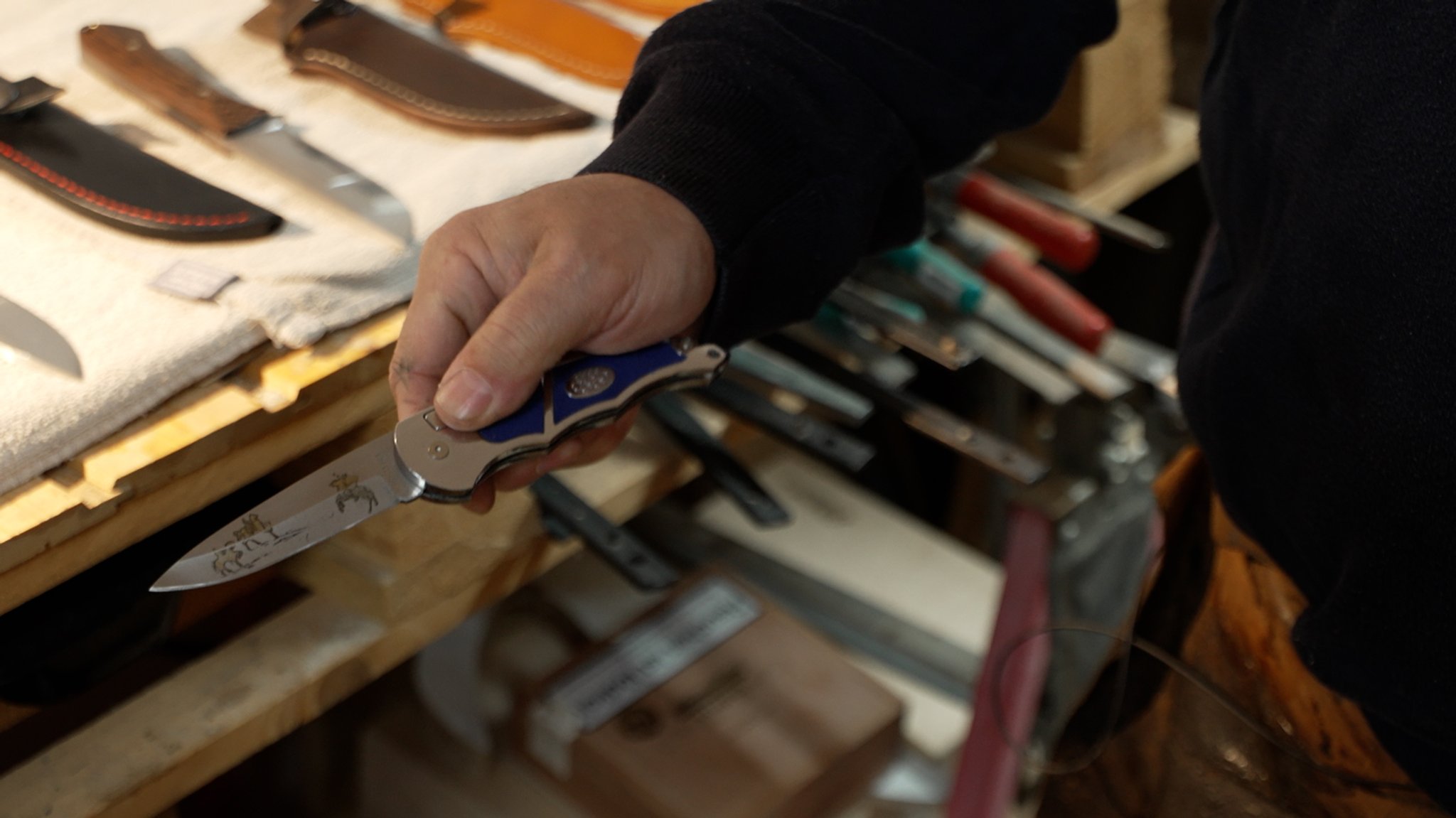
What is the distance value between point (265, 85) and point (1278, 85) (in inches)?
22.1

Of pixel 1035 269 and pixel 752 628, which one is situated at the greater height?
pixel 1035 269

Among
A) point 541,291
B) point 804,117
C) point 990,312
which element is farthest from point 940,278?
point 541,291

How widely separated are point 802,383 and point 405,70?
1.00 ft

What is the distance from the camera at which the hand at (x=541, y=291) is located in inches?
18.0

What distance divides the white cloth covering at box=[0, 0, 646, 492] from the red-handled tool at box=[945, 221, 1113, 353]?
267 millimetres

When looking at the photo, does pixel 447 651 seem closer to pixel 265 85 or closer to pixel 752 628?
pixel 752 628

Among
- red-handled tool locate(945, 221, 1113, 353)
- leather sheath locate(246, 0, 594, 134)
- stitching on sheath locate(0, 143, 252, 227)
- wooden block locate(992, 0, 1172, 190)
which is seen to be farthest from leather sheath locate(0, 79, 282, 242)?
wooden block locate(992, 0, 1172, 190)

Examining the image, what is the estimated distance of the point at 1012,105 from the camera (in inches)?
24.3

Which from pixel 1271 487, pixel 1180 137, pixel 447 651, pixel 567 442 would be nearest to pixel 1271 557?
pixel 1271 487

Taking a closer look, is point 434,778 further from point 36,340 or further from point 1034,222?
point 1034,222

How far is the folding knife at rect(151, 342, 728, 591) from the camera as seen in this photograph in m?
0.42

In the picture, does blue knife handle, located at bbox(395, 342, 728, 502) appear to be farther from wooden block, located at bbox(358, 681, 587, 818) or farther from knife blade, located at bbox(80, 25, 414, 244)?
wooden block, located at bbox(358, 681, 587, 818)

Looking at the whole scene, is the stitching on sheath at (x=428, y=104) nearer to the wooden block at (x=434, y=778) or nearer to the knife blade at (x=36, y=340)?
the knife blade at (x=36, y=340)

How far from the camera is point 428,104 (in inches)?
27.5
